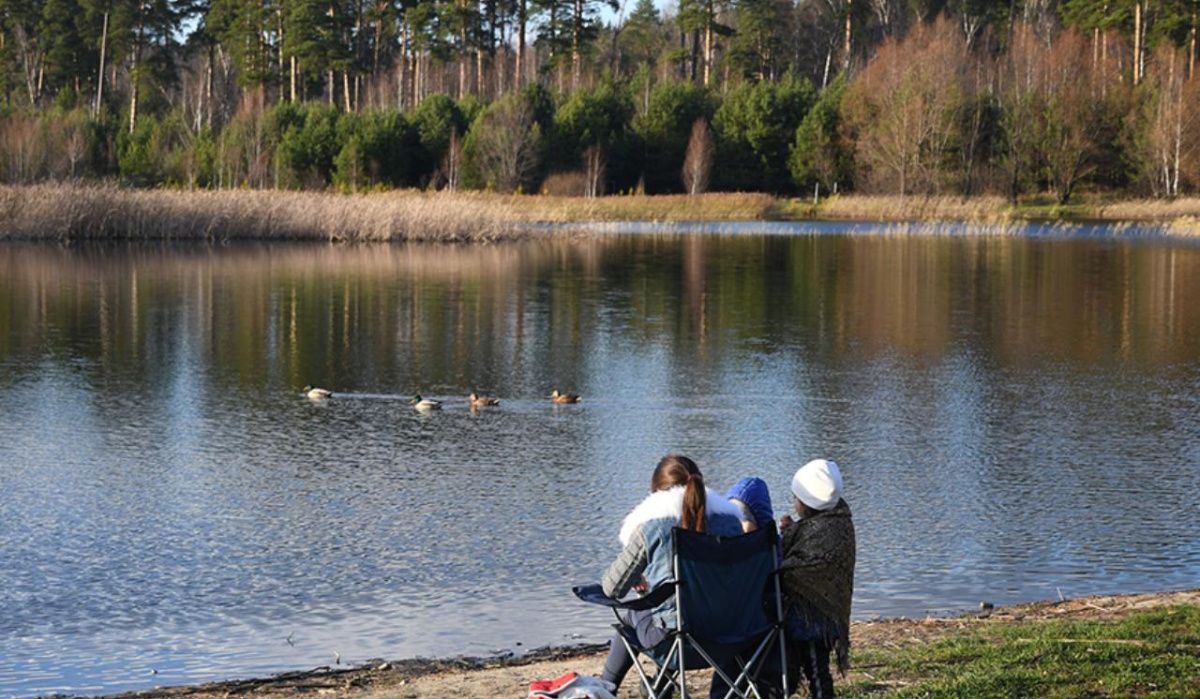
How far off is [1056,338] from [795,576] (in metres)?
18.2

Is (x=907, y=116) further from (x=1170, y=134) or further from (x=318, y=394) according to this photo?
(x=318, y=394)

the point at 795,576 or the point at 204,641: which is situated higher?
the point at 795,576

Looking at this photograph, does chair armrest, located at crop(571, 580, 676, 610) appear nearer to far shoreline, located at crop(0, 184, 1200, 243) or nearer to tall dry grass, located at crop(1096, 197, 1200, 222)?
far shoreline, located at crop(0, 184, 1200, 243)

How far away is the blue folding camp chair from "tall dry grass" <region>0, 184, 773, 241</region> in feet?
131

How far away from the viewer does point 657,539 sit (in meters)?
6.10

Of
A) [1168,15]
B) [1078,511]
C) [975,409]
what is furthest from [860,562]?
[1168,15]

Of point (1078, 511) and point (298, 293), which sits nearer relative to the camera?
point (1078, 511)

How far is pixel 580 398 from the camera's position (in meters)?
17.7

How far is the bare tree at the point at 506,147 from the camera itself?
204 feet

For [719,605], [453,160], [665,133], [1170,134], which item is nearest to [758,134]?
[665,133]

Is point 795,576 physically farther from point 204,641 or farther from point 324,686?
point 204,641

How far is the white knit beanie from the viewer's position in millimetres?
5969

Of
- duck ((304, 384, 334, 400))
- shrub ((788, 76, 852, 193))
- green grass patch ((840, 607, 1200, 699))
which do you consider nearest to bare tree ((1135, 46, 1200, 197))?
shrub ((788, 76, 852, 193))

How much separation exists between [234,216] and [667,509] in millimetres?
41253
